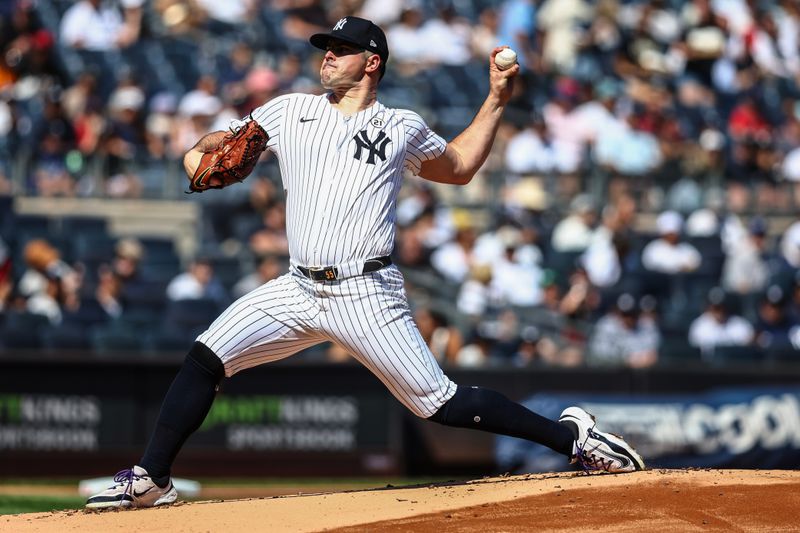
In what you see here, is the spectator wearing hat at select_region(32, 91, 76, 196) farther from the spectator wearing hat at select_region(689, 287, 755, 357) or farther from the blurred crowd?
the spectator wearing hat at select_region(689, 287, 755, 357)

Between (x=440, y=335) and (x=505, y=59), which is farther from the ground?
(x=505, y=59)

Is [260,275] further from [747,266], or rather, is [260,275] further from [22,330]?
[747,266]

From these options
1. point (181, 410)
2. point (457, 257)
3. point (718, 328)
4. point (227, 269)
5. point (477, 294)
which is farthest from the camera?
point (457, 257)

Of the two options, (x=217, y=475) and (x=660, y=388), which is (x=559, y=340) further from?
(x=217, y=475)

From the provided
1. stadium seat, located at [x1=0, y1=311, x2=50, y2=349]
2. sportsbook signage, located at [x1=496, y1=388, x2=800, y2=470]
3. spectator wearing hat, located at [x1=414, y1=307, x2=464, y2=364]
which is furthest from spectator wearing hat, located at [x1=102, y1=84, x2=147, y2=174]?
sportsbook signage, located at [x1=496, y1=388, x2=800, y2=470]

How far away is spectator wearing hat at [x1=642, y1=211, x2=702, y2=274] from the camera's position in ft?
44.9

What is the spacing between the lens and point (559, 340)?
12.4m

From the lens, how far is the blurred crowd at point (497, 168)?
1242cm

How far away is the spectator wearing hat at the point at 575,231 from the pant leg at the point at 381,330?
827cm

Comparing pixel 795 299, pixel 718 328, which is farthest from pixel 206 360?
pixel 795 299

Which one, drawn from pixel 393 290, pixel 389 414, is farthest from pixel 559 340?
pixel 393 290

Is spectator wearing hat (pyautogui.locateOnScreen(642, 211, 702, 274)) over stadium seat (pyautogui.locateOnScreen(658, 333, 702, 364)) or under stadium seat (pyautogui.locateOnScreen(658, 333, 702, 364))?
over

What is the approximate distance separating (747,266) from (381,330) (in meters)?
9.25

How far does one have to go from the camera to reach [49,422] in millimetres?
11430
